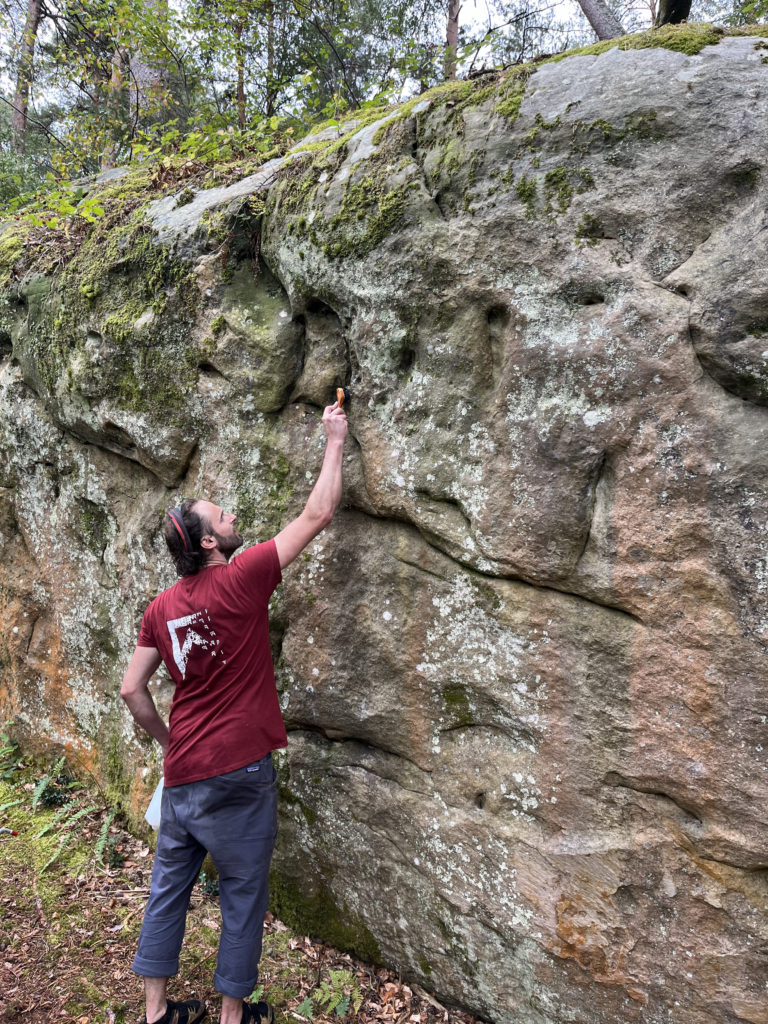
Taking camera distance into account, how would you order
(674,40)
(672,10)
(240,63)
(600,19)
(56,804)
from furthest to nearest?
(240,63) < (600,19) < (56,804) < (672,10) < (674,40)

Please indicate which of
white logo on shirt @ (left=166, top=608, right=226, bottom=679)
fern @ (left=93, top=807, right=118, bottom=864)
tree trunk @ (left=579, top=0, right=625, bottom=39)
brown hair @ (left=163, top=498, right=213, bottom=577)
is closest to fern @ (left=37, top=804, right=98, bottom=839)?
fern @ (left=93, top=807, right=118, bottom=864)

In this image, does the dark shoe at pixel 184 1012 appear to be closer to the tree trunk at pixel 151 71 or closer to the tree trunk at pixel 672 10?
the tree trunk at pixel 672 10

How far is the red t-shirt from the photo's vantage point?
3525mm

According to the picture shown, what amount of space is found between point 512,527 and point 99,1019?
3.71 m

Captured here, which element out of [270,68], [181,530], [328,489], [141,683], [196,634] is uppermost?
[270,68]

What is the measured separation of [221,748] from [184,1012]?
1.58 metres

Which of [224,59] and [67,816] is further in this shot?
[224,59]

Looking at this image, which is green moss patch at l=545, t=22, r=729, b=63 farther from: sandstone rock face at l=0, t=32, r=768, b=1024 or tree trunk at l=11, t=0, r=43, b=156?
tree trunk at l=11, t=0, r=43, b=156

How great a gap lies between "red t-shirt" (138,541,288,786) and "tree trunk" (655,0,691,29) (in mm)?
5197

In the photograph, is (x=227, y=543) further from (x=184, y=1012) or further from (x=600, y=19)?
(x=600, y=19)

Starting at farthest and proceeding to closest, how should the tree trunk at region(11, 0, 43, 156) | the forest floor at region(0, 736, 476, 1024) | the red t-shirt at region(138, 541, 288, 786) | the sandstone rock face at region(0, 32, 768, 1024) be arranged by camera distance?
the tree trunk at region(11, 0, 43, 156), the forest floor at region(0, 736, 476, 1024), the red t-shirt at region(138, 541, 288, 786), the sandstone rock face at region(0, 32, 768, 1024)

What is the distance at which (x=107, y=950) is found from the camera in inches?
170

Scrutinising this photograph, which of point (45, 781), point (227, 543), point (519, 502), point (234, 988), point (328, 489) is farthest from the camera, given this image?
point (45, 781)

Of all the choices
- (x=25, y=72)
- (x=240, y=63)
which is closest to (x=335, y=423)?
(x=240, y=63)
